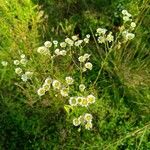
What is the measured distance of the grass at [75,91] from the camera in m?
3.01

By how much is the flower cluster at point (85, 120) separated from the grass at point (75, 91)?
9 cm

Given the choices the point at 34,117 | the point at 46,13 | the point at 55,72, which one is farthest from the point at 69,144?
the point at 46,13

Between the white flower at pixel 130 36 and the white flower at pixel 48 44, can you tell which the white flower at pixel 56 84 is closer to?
the white flower at pixel 48 44

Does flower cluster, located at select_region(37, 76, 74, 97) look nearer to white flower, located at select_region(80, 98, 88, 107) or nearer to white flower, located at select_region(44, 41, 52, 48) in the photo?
white flower, located at select_region(80, 98, 88, 107)

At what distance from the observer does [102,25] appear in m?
3.44

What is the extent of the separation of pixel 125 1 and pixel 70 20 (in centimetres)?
43

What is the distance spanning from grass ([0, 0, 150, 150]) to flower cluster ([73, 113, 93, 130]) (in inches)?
3.4

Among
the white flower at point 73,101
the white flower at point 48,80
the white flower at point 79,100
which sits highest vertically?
the white flower at point 48,80

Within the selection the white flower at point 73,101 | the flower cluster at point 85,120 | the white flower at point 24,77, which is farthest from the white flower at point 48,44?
the flower cluster at point 85,120

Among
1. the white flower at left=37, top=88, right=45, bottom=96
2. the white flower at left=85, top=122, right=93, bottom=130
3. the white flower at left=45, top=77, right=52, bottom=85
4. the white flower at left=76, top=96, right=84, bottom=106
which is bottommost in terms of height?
the white flower at left=85, top=122, right=93, bottom=130

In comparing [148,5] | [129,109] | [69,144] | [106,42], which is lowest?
[69,144]

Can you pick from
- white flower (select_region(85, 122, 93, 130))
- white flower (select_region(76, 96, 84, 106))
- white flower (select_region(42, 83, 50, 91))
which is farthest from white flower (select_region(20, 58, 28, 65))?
white flower (select_region(85, 122, 93, 130))

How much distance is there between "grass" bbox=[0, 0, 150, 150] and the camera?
3010mm

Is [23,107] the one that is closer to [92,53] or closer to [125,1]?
[92,53]
